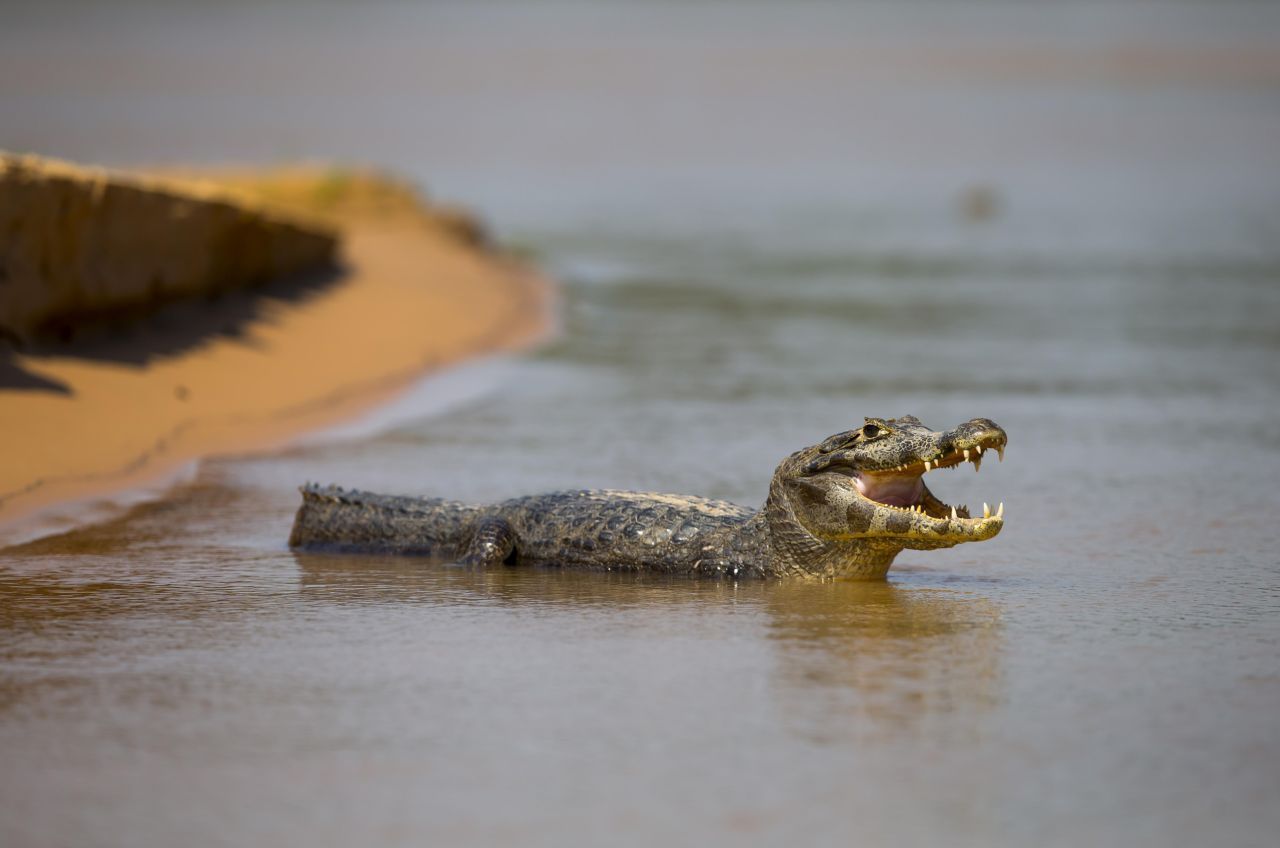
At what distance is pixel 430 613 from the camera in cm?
661

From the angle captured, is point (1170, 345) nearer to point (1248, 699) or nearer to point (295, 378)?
point (295, 378)

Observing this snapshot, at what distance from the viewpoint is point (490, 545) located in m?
7.51

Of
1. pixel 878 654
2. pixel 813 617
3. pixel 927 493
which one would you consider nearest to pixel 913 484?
pixel 927 493

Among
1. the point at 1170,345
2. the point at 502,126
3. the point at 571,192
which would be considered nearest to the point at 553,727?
the point at 1170,345

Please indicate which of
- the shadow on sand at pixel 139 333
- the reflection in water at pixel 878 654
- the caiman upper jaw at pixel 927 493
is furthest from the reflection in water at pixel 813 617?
the shadow on sand at pixel 139 333

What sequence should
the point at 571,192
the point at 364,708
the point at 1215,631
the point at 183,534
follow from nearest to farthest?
the point at 364,708 → the point at 1215,631 → the point at 183,534 → the point at 571,192

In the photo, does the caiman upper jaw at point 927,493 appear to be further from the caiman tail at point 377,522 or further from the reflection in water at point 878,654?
the caiman tail at point 377,522

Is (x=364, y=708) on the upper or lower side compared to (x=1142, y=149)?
lower

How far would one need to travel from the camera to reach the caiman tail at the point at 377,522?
782 centimetres

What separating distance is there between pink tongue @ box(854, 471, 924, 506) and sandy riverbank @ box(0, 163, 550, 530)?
3.82 metres

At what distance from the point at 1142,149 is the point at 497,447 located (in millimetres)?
48617

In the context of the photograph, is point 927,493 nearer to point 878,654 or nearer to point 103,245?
point 878,654

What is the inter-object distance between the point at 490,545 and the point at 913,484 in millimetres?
1778

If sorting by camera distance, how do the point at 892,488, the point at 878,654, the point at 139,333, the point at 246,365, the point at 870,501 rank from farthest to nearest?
1. the point at 246,365
2. the point at 139,333
3. the point at 892,488
4. the point at 870,501
5. the point at 878,654
